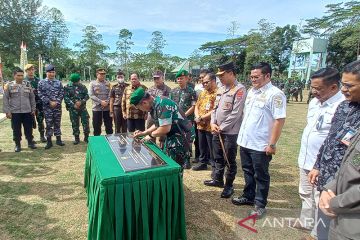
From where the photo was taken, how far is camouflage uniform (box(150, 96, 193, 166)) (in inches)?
110

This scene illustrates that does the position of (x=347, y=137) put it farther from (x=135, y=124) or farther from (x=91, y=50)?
(x=91, y=50)

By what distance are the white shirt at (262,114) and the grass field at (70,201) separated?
0.92m

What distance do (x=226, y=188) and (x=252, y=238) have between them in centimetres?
95

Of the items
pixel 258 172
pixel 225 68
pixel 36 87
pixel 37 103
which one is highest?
pixel 225 68

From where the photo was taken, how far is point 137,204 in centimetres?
219

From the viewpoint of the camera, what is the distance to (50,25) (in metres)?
38.9

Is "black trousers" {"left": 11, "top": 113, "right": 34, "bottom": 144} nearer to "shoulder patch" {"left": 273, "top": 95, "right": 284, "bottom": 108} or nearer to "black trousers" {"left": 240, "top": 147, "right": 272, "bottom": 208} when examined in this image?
"black trousers" {"left": 240, "top": 147, "right": 272, "bottom": 208}

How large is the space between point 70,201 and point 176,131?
67.4 inches

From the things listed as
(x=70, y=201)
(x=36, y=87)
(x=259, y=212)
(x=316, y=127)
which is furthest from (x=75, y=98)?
(x=316, y=127)

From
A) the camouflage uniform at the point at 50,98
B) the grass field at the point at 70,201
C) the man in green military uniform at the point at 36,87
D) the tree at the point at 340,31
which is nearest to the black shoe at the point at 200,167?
the grass field at the point at 70,201

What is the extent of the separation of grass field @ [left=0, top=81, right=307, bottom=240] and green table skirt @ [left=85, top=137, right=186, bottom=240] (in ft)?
1.92

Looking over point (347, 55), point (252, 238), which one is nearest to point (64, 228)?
point (252, 238)

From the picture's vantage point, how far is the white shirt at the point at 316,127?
2.35 metres

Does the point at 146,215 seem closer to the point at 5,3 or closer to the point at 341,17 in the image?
the point at 341,17
